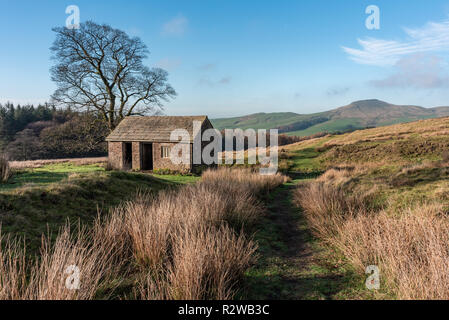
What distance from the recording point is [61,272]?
9.03 ft

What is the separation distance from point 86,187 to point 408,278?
8142 millimetres

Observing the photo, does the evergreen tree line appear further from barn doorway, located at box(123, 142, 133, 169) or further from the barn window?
the barn window

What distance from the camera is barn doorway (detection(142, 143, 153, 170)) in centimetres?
2201

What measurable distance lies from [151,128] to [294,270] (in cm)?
1948

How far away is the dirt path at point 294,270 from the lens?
3838 millimetres

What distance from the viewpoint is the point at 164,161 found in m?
20.8

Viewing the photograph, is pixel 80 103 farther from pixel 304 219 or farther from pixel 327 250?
pixel 327 250

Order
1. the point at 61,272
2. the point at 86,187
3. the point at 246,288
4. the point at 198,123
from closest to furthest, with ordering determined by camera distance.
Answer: the point at 61,272 < the point at 246,288 < the point at 86,187 < the point at 198,123

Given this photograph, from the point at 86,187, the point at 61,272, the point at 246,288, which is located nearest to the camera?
the point at 61,272

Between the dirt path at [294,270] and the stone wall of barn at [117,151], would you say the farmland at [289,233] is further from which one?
the stone wall of barn at [117,151]

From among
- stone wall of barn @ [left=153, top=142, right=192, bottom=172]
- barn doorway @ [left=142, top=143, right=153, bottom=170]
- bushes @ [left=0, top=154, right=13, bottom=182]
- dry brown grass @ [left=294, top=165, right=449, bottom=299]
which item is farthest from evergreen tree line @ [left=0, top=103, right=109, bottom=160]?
dry brown grass @ [left=294, top=165, right=449, bottom=299]
